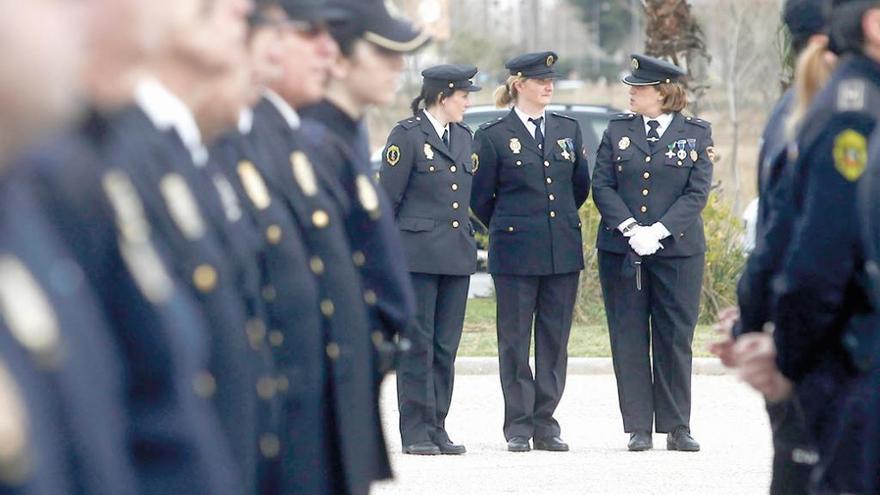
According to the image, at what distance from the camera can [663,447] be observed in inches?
397

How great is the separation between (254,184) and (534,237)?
569 cm

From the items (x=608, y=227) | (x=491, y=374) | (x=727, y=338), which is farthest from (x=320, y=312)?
(x=491, y=374)

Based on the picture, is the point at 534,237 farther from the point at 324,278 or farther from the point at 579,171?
the point at 324,278

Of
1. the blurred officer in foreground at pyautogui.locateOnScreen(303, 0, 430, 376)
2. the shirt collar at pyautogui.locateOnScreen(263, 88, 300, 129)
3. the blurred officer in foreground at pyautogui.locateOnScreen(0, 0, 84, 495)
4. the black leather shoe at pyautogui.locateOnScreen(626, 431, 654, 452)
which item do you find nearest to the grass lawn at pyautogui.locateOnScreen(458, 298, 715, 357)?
the black leather shoe at pyautogui.locateOnScreen(626, 431, 654, 452)

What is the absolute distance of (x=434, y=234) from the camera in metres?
9.98

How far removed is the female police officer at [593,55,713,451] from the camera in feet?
32.3

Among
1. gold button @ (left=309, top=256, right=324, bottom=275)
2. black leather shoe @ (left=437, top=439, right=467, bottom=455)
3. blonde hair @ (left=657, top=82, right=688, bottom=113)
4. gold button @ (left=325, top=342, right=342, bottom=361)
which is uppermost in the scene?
gold button @ (left=309, top=256, right=324, bottom=275)

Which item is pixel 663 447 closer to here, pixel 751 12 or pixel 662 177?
pixel 662 177

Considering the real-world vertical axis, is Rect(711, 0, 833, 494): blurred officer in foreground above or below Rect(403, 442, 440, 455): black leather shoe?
above

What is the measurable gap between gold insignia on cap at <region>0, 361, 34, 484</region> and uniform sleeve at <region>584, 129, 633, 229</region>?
7874 millimetres

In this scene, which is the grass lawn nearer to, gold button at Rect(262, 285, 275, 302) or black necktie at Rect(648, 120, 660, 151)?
black necktie at Rect(648, 120, 660, 151)

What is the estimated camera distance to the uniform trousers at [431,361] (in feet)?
32.3

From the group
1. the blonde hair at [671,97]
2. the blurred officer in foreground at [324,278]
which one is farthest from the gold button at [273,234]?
the blonde hair at [671,97]

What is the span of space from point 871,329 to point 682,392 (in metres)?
5.81
